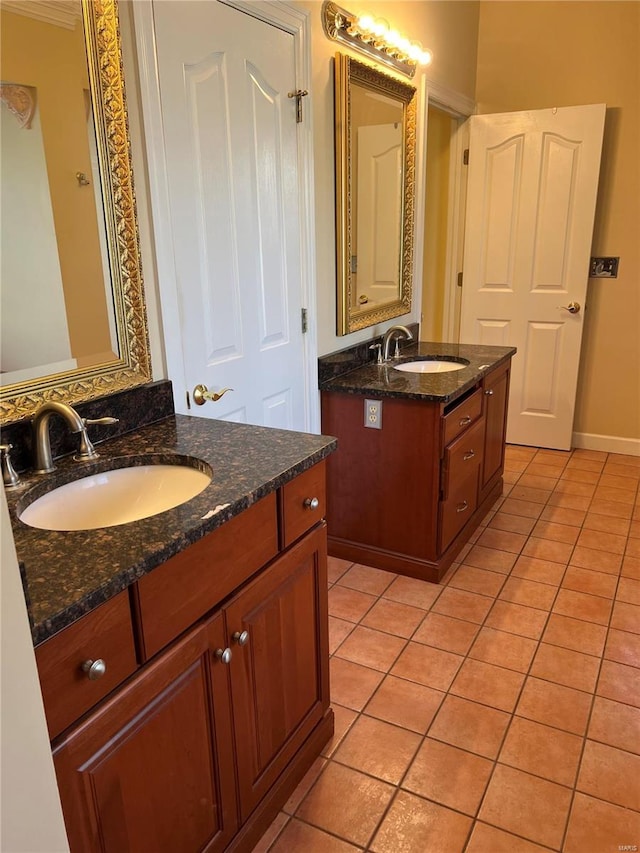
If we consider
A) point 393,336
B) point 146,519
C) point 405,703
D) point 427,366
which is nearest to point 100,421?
point 146,519

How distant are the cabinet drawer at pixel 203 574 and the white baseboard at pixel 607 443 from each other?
3154mm

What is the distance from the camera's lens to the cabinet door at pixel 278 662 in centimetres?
127

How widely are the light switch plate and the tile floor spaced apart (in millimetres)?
1558

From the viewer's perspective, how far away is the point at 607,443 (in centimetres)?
386

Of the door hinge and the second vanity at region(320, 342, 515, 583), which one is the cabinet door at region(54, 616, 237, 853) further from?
the door hinge

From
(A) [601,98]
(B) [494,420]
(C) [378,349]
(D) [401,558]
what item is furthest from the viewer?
(A) [601,98]

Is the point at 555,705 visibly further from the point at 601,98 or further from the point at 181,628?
the point at 601,98

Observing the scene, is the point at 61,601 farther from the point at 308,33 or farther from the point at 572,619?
the point at 308,33

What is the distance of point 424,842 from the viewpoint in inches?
55.5

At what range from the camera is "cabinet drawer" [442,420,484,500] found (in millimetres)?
2355

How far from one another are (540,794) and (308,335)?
161cm

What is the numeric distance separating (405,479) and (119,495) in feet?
4.22

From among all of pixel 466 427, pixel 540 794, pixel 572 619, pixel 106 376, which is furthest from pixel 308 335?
pixel 540 794

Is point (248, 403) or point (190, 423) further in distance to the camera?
point (248, 403)
